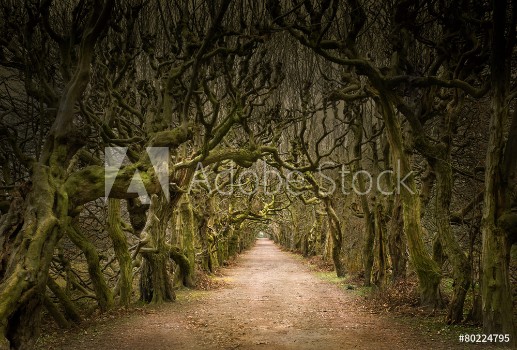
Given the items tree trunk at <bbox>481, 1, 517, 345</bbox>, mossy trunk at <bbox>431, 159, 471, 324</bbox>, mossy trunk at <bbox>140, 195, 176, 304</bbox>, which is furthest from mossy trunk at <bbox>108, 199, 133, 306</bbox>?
tree trunk at <bbox>481, 1, 517, 345</bbox>

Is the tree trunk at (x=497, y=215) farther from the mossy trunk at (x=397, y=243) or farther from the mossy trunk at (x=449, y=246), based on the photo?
the mossy trunk at (x=397, y=243)

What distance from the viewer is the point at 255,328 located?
921 cm

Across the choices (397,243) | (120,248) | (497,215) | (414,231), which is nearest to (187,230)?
Answer: (120,248)

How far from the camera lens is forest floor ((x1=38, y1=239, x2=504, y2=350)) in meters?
7.66

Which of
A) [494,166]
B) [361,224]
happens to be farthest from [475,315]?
[361,224]

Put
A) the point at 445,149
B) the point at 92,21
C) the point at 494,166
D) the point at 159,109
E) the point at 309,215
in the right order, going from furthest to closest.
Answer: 1. the point at 309,215
2. the point at 159,109
3. the point at 445,149
4. the point at 494,166
5. the point at 92,21

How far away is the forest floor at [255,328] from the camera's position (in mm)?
7660

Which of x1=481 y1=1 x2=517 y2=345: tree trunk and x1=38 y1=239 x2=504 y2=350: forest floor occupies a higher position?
x1=481 y1=1 x2=517 y2=345: tree trunk

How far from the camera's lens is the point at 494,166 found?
22.9 ft

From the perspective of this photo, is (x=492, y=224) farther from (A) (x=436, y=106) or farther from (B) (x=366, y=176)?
(B) (x=366, y=176)

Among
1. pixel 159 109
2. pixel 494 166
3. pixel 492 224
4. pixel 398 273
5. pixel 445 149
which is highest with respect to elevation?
pixel 159 109

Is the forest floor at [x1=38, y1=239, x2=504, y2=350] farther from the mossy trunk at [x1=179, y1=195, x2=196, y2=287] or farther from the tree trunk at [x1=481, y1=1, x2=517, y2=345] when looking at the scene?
the mossy trunk at [x1=179, y1=195, x2=196, y2=287]

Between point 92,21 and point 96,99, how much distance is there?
697 centimetres

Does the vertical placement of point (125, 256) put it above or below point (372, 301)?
above
